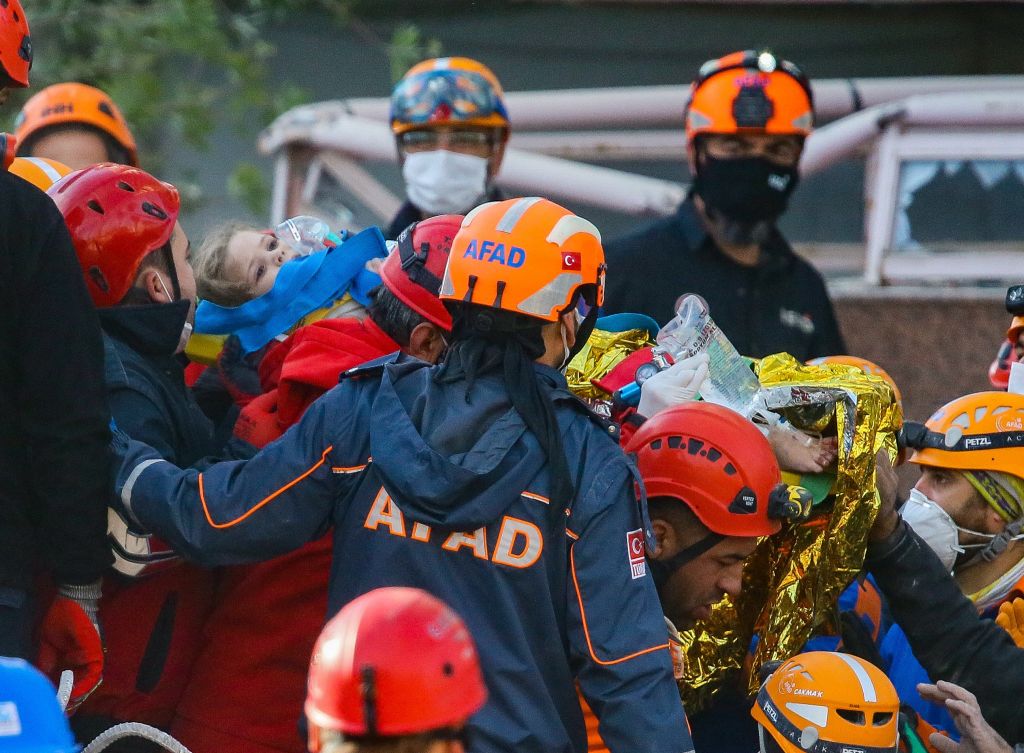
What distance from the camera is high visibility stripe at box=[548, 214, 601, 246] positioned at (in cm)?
338

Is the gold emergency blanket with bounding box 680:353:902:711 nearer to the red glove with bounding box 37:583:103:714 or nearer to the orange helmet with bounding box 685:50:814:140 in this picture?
the red glove with bounding box 37:583:103:714

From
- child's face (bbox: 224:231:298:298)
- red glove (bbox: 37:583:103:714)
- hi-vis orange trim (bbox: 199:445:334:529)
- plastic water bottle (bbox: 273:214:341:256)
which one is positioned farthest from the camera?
plastic water bottle (bbox: 273:214:341:256)

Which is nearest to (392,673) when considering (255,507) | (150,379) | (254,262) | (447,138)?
(255,507)

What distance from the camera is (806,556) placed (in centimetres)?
391

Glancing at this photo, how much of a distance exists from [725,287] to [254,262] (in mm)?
2223

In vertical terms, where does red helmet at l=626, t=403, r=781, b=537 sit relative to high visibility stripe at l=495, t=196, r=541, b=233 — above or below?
below

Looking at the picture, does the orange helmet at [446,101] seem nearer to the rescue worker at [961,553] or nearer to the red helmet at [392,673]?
the rescue worker at [961,553]

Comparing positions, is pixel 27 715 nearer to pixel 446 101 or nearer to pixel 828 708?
pixel 828 708

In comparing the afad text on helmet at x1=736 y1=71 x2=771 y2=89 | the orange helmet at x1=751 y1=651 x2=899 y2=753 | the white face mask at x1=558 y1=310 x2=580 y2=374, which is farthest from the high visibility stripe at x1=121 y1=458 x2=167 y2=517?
the afad text on helmet at x1=736 y1=71 x2=771 y2=89

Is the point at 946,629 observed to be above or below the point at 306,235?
below

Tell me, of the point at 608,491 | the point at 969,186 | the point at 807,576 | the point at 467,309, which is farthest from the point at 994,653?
the point at 969,186

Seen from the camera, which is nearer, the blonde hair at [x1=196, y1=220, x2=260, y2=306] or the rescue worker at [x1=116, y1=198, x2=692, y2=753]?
the rescue worker at [x1=116, y1=198, x2=692, y2=753]

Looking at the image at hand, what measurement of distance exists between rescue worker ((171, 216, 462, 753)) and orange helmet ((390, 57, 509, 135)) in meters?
2.17

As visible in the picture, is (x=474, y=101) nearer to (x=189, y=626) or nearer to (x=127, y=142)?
(x=127, y=142)
